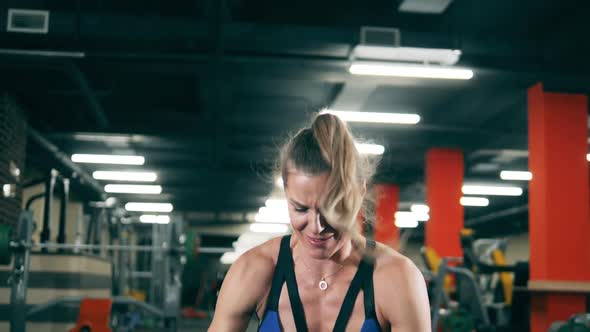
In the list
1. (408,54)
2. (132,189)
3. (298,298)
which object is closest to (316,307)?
(298,298)

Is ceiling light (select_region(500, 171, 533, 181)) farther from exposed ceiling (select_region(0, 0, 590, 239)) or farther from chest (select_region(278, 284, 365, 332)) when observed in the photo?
chest (select_region(278, 284, 365, 332))

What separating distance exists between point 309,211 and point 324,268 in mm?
239

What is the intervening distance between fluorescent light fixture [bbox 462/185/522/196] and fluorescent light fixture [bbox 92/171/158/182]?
5.87 meters

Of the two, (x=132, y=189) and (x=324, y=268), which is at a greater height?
(x=132, y=189)

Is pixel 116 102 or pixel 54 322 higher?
pixel 116 102

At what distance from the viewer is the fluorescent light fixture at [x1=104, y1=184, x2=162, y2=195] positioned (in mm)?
13744

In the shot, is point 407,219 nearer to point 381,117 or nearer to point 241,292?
point 381,117

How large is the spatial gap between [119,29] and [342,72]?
199cm

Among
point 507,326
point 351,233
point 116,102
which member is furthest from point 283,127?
point 351,233

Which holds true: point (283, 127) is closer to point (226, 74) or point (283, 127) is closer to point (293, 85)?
point (293, 85)

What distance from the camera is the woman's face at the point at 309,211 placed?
133 cm

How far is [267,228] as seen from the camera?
765 inches

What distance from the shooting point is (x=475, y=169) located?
40.1 feet

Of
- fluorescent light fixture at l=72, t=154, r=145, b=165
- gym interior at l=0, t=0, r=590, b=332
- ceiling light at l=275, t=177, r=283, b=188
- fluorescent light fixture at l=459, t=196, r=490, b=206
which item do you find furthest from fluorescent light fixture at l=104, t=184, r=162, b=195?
ceiling light at l=275, t=177, r=283, b=188
